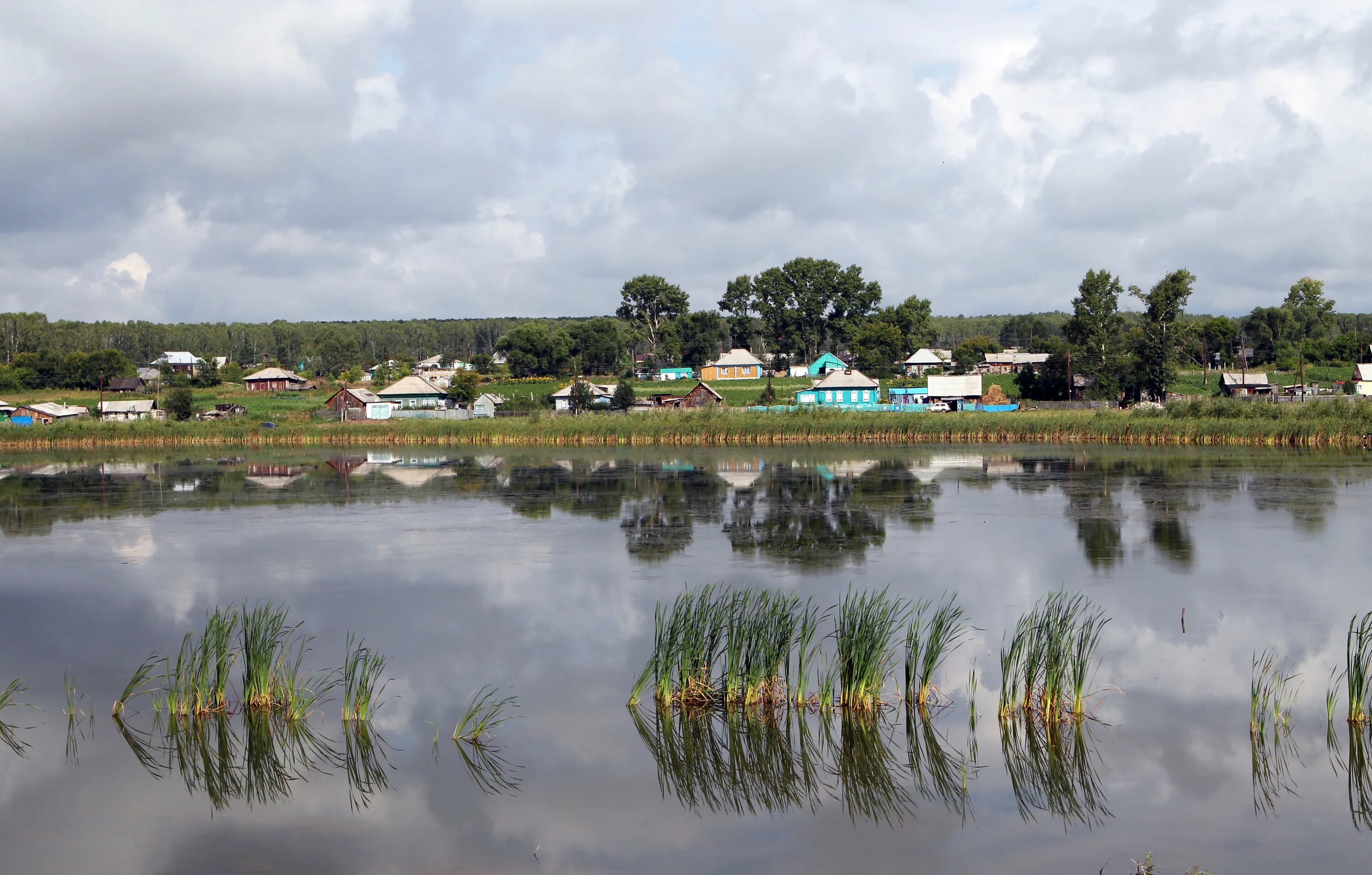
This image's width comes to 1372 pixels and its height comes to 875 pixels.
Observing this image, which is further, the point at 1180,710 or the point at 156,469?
the point at 156,469

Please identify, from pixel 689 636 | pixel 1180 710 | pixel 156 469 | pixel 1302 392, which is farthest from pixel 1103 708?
pixel 1302 392

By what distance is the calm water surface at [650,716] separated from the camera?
748 cm

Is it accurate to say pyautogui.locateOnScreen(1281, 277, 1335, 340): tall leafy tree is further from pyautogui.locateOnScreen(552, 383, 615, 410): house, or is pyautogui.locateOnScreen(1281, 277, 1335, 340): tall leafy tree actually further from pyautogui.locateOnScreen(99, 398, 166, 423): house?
pyautogui.locateOnScreen(99, 398, 166, 423): house

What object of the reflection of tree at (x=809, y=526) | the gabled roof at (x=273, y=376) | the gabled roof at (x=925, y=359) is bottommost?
the reflection of tree at (x=809, y=526)

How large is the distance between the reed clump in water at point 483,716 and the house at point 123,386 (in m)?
79.0

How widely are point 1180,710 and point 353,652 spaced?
8.27 meters

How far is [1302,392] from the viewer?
185 feet

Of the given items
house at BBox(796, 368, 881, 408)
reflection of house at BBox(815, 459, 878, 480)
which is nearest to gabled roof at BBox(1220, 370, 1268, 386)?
house at BBox(796, 368, 881, 408)

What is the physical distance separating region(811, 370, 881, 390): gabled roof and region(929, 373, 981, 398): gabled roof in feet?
11.4

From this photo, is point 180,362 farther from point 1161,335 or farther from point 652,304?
point 1161,335

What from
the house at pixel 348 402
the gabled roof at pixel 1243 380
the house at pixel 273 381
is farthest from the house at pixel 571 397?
the gabled roof at pixel 1243 380

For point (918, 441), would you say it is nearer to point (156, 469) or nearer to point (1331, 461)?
point (1331, 461)

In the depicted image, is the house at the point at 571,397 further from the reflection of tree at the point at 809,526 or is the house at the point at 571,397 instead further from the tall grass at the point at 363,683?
the tall grass at the point at 363,683

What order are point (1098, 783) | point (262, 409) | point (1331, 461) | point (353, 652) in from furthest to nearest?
1. point (262, 409)
2. point (1331, 461)
3. point (353, 652)
4. point (1098, 783)
